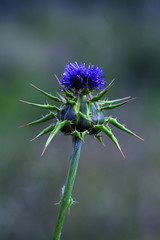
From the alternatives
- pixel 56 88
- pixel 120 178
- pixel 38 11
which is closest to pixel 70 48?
pixel 56 88

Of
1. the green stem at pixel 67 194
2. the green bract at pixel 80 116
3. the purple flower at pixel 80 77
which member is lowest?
the green stem at pixel 67 194

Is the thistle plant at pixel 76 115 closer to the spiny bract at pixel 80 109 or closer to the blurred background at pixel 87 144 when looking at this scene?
the spiny bract at pixel 80 109

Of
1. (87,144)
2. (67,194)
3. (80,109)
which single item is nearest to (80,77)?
(80,109)

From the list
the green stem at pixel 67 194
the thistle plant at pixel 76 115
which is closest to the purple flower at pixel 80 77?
the thistle plant at pixel 76 115

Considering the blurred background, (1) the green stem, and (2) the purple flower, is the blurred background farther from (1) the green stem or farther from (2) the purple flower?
(2) the purple flower

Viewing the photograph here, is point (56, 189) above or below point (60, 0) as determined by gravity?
below

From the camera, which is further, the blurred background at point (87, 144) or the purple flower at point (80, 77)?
the blurred background at point (87, 144)

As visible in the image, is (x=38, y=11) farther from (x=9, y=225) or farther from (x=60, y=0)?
(x=9, y=225)

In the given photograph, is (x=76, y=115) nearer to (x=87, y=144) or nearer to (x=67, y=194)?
(x=67, y=194)
